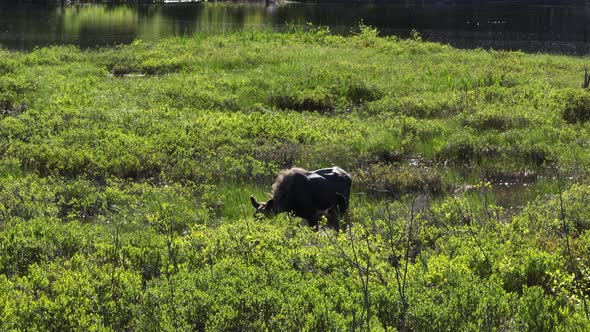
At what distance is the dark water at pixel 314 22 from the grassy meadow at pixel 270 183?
10.2 metres

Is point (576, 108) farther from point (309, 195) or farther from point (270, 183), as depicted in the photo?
point (309, 195)

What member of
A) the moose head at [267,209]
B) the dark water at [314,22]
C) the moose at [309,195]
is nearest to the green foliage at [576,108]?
the moose at [309,195]

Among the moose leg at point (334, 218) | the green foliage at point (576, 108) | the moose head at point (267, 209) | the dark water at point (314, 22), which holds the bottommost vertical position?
the moose leg at point (334, 218)

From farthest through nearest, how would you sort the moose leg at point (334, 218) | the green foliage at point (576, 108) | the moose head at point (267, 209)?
1. the green foliage at point (576, 108)
2. the moose leg at point (334, 218)
3. the moose head at point (267, 209)

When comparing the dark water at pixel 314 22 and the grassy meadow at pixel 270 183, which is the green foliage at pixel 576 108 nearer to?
the grassy meadow at pixel 270 183

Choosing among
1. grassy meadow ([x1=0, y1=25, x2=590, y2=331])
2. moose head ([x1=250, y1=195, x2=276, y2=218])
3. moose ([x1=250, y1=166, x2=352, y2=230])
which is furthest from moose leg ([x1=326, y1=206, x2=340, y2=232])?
moose head ([x1=250, y1=195, x2=276, y2=218])

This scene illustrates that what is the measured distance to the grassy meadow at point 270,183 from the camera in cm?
693

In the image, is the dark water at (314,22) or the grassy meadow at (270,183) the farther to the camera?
the dark water at (314,22)

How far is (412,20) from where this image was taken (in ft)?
179

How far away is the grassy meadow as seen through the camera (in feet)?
22.7

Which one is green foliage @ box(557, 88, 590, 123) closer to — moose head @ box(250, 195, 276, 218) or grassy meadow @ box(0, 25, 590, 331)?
grassy meadow @ box(0, 25, 590, 331)

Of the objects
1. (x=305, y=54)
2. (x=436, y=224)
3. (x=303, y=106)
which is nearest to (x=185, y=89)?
(x=303, y=106)

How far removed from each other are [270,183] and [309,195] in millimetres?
2349

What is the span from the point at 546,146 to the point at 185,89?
1057cm
